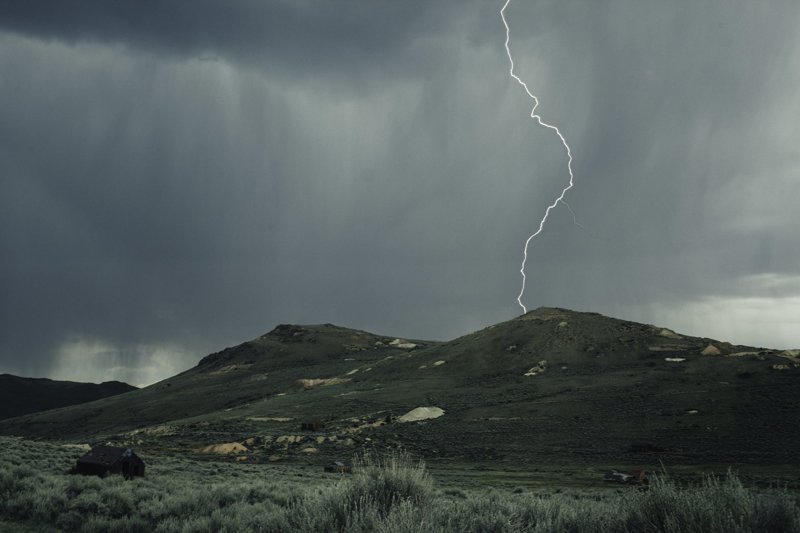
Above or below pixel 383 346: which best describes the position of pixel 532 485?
below

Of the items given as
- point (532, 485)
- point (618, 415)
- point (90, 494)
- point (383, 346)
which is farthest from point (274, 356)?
point (90, 494)

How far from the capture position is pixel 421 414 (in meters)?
68.6

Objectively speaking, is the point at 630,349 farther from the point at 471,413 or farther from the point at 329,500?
the point at 329,500

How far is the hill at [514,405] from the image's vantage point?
169 ft

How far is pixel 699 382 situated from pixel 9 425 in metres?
138

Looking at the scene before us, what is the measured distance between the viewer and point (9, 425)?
118 meters

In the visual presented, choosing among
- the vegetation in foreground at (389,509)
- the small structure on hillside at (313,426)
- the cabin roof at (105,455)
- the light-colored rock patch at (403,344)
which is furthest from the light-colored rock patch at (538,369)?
the vegetation in foreground at (389,509)

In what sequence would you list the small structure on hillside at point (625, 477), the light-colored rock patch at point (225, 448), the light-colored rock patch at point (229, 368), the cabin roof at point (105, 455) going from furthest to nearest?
the light-colored rock patch at point (229, 368) → the light-colored rock patch at point (225, 448) → the small structure on hillside at point (625, 477) → the cabin roof at point (105, 455)

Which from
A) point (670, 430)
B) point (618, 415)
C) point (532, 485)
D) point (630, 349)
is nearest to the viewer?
point (532, 485)

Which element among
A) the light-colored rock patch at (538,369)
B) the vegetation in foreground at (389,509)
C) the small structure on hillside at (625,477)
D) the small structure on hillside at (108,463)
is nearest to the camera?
the vegetation in foreground at (389,509)

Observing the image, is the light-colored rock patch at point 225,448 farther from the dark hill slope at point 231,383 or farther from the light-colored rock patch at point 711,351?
the light-colored rock patch at point 711,351

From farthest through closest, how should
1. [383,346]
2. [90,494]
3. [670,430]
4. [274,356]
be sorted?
1. [383,346]
2. [274,356]
3. [670,430]
4. [90,494]

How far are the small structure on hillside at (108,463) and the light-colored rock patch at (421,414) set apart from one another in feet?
150

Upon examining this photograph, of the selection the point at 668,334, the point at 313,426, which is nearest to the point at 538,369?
the point at 668,334
